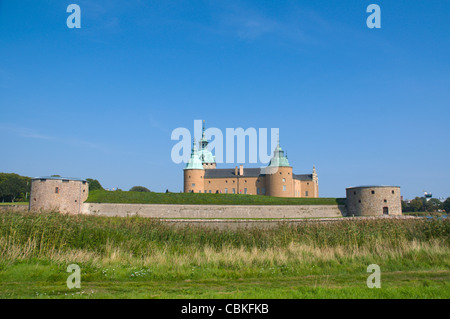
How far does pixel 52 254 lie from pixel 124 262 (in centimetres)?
204

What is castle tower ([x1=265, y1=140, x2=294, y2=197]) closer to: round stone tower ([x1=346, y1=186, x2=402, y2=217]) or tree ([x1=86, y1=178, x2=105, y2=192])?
round stone tower ([x1=346, y1=186, x2=402, y2=217])

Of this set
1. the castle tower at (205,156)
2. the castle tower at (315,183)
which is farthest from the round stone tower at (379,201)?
the castle tower at (205,156)

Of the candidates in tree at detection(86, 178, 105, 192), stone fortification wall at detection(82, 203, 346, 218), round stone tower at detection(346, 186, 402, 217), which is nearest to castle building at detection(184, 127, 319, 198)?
stone fortification wall at detection(82, 203, 346, 218)

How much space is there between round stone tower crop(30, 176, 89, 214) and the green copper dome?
31849 millimetres

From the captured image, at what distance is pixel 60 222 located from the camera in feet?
38.6

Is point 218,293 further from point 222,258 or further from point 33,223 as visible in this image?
point 33,223

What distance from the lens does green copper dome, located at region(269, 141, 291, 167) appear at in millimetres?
56500

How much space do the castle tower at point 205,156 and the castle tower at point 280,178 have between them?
20.0 meters

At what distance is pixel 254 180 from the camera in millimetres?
61094

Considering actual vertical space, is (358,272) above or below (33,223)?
below

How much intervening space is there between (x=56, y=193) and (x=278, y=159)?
34214mm

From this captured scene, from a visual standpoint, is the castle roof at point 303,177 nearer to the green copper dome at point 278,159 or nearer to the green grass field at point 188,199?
the green copper dome at point 278,159

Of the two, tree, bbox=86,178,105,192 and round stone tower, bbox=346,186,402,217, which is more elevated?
tree, bbox=86,178,105,192
